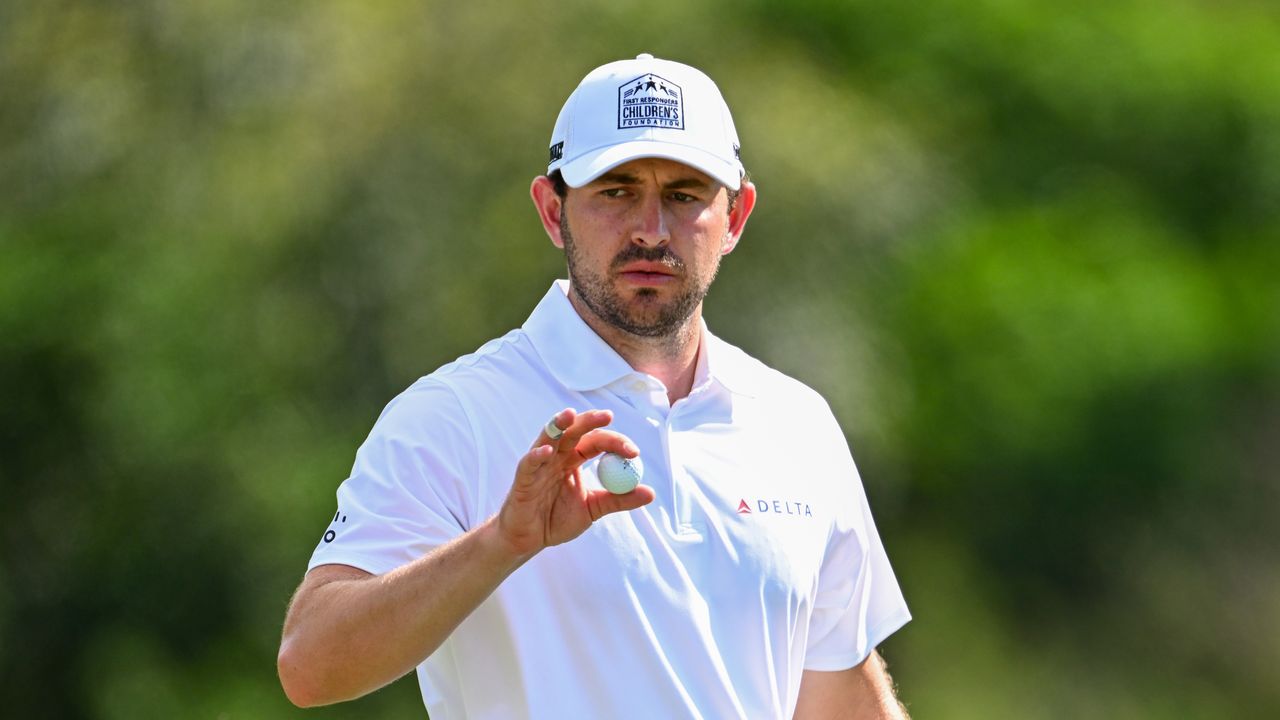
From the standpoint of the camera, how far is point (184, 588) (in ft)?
26.0

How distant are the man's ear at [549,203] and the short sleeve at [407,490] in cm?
51

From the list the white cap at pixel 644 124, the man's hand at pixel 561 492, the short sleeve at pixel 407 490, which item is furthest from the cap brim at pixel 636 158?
the man's hand at pixel 561 492

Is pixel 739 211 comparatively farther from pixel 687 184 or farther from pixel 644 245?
→ pixel 644 245

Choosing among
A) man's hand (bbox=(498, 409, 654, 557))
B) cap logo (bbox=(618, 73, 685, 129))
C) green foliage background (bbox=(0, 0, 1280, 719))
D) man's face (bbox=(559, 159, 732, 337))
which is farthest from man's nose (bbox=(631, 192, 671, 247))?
green foliage background (bbox=(0, 0, 1280, 719))

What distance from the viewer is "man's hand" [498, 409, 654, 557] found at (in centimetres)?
232

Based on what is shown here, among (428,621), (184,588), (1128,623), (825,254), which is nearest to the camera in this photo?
(428,621)

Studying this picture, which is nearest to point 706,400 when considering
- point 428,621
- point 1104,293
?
point 428,621

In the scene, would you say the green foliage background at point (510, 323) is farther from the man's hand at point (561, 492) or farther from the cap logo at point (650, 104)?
the man's hand at point (561, 492)

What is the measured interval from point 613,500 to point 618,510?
0.02 metres

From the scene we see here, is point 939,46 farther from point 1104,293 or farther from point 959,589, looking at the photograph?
point 959,589

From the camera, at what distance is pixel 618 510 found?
7.91 feet

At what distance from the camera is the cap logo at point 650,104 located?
118 inches

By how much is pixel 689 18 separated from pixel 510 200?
154 centimetres

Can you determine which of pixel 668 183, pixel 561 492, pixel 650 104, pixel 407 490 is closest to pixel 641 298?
pixel 668 183
